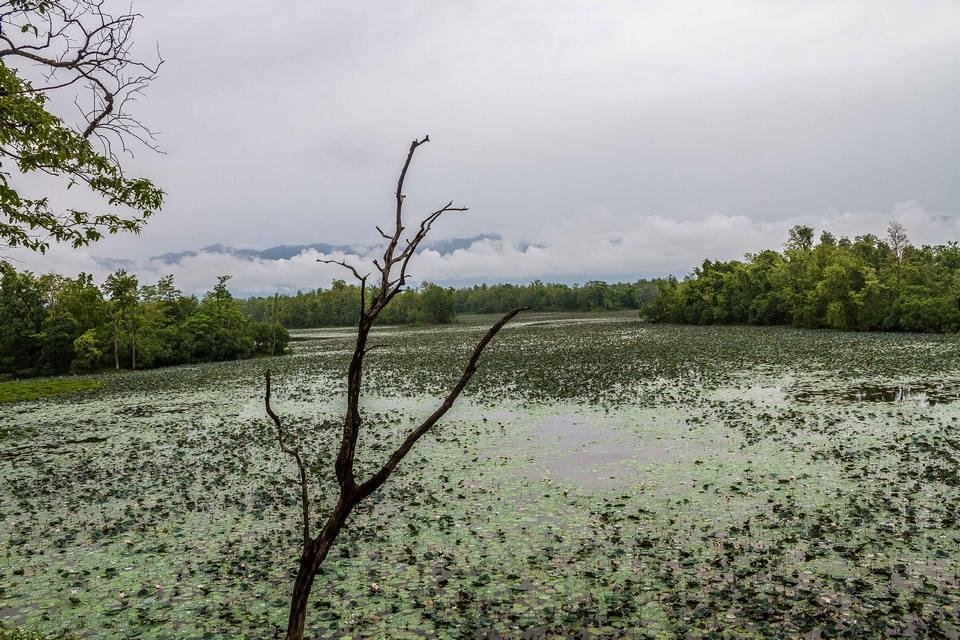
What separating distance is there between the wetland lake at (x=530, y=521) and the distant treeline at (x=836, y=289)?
37.2 m

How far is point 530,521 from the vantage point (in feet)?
38.9

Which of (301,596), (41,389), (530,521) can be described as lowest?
(530,521)

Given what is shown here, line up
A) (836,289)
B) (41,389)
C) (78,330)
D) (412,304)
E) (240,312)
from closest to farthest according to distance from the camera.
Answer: (41,389)
(78,330)
(836,289)
(240,312)
(412,304)

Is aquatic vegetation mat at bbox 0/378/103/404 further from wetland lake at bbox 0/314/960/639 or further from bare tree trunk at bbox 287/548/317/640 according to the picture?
bare tree trunk at bbox 287/548/317/640

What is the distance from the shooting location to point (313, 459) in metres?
18.0

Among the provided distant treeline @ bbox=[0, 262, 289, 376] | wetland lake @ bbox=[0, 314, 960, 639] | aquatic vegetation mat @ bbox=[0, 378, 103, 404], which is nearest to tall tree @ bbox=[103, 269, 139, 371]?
distant treeline @ bbox=[0, 262, 289, 376]

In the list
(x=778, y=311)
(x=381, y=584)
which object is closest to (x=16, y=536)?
(x=381, y=584)

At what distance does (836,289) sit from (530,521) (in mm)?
64641

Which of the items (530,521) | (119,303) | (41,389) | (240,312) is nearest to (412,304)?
(240,312)

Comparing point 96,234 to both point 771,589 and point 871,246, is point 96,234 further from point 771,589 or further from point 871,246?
point 871,246

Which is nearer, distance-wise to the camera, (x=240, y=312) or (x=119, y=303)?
(x=119, y=303)

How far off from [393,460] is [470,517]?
335 inches

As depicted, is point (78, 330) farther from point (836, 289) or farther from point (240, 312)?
point (836, 289)

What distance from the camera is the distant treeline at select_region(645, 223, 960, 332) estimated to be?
56938 mm
